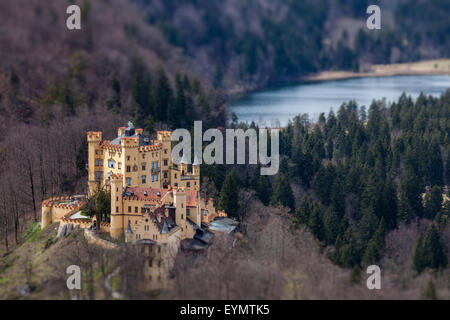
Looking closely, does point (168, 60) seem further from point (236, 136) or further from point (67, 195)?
point (67, 195)

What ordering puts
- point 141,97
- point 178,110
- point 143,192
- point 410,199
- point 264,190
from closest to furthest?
point 143,192 < point 410,199 < point 264,190 < point 178,110 < point 141,97

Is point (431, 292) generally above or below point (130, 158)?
below

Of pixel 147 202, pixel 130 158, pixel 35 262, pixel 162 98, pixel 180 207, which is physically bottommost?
pixel 35 262

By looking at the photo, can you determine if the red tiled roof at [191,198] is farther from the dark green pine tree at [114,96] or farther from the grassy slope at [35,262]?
the dark green pine tree at [114,96]

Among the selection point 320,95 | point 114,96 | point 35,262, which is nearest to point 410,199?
point 35,262

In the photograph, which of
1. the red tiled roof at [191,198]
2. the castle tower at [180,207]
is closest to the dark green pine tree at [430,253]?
the red tiled roof at [191,198]

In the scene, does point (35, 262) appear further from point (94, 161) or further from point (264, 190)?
point (264, 190)

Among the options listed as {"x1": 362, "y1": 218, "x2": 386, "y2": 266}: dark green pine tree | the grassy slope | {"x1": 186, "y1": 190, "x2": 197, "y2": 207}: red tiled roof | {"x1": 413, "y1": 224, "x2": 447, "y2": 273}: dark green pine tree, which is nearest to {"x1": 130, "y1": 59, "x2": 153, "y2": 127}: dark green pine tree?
the grassy slope

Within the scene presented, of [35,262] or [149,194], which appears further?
[149,194]
